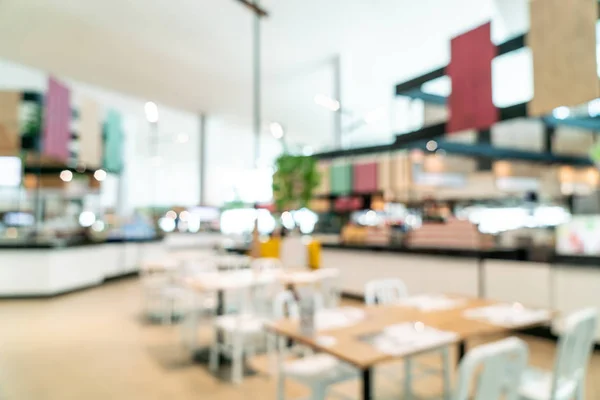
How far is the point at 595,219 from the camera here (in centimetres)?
407

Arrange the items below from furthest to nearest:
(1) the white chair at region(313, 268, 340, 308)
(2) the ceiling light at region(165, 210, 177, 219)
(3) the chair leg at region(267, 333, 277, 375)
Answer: (2) the ceiling light at region(165, 210, 177, 219)
(1) the white chair at region(313, 268, 340, 308)
(3) the chair leg at region(267, 333, 277, 375)

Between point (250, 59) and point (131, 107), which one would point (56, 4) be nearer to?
point (250, 59)

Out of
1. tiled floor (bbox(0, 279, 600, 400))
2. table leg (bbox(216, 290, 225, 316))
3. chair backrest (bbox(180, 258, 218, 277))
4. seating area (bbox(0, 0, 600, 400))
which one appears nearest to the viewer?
seating area (bbox(0, 0, 600, 400))

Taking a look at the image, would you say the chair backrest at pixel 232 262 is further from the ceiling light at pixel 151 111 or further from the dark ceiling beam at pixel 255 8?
the ceiling light at pixel 151 111

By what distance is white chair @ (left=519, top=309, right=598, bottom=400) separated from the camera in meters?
1.88

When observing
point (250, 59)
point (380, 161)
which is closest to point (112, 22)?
point (250, 59)

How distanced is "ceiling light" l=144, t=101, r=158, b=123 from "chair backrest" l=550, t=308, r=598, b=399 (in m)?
10.3

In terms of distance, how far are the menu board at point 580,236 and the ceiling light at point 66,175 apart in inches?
383

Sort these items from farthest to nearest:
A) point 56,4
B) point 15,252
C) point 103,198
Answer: point 103,198, point 15,252, point 56,4

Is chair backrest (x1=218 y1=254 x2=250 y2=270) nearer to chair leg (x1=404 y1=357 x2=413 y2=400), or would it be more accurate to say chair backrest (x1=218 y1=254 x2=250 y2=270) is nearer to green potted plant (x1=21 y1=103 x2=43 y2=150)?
chair leg (x1=404 y1=357 x2=413 y2=400)

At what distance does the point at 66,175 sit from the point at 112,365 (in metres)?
7.23

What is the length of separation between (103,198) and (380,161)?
851cm

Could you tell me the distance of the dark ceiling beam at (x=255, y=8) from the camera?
5755 millimetres

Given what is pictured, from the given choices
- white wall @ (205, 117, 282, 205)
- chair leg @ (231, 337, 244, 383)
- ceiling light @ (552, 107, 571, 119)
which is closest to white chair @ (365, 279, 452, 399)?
chair leg @ (231, 337, 244, 383)
